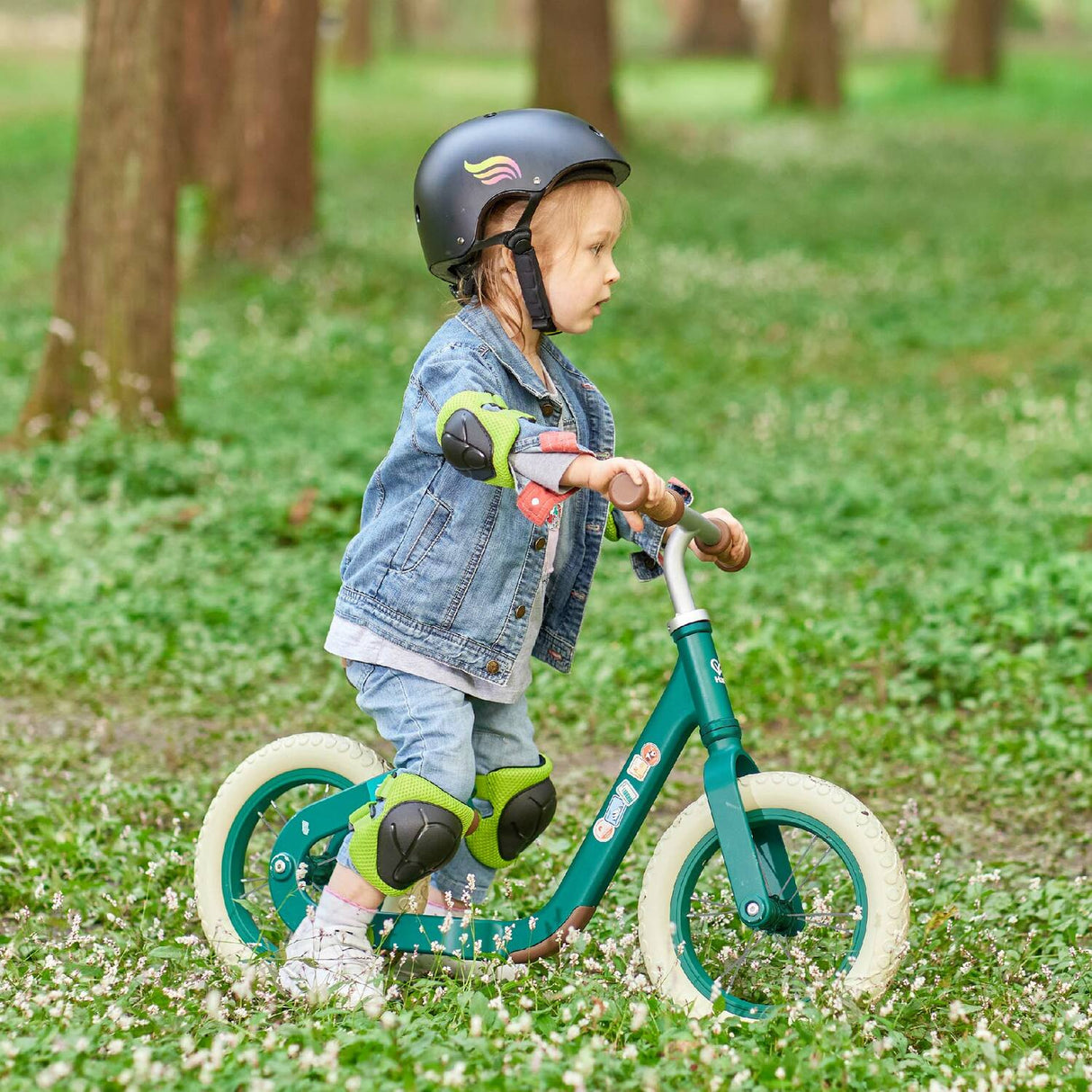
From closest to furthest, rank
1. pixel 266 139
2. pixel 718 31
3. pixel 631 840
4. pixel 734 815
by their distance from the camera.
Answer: pixel 734 815, pixel 631 840, pixel 266 139, pixel 718 31

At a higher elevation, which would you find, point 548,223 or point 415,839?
point 548,223

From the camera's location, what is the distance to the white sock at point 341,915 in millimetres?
3666

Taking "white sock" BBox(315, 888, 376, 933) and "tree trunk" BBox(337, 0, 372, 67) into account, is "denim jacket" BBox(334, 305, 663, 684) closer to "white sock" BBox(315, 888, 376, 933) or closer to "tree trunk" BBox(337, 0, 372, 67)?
"white sock" BBox(315, 888, 376, 933)

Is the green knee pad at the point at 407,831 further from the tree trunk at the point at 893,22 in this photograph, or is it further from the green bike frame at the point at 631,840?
the tree trunk at the point at 893,22

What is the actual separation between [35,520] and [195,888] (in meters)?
4.33

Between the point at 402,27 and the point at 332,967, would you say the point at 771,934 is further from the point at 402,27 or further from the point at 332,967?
the point at 402,27

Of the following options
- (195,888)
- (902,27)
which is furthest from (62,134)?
(902,27)

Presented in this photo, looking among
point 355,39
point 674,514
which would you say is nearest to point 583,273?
point 674,514

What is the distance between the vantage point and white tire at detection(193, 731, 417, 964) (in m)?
3.95

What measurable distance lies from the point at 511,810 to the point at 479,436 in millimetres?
1070

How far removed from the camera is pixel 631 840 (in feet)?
12.0

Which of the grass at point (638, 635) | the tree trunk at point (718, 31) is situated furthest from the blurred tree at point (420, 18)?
the grass at point (638, 635)

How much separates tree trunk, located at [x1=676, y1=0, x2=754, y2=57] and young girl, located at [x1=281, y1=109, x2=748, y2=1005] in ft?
133

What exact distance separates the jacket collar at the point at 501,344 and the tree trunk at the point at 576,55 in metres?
17.1
